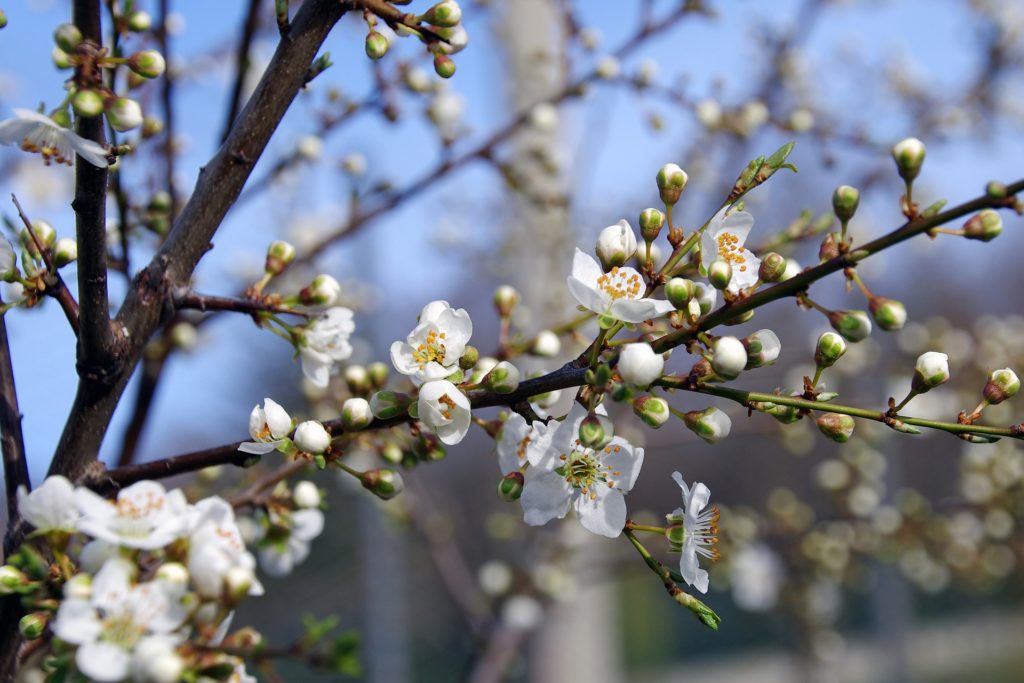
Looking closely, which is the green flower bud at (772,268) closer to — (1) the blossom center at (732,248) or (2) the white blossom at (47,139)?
(1) the blossom center at (732,248)

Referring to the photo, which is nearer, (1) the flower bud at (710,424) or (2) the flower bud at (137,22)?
(1) the flower bud at (710,424)

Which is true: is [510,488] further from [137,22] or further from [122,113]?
[137,22]

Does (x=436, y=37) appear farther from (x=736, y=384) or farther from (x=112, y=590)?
(x=736, y=384)

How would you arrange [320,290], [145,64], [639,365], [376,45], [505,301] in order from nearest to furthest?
[639,365], [145,64], [376,45], [320,290], [505,301]

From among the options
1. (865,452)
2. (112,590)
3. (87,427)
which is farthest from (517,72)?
(112,590)

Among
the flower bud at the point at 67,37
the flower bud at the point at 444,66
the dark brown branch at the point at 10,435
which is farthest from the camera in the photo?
the flower bud at the point at 444,66

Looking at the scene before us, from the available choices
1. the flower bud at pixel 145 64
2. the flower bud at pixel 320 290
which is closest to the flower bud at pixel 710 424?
the flower bud at pixel 320 290

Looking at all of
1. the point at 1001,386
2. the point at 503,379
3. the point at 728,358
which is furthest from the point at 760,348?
the point at 1001,386
